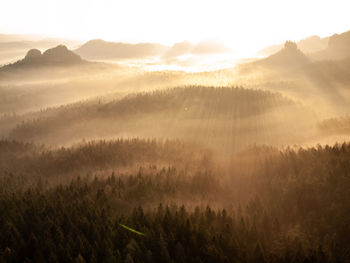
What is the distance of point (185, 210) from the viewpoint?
43.7 feet

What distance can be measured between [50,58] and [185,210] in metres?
139

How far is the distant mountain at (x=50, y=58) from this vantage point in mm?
132375

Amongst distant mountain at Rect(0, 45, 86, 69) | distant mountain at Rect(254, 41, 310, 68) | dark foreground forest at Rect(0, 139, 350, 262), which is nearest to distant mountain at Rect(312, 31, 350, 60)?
distant mountain at Rect(254, 41, 310, 68)

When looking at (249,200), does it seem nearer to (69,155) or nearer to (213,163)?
(213,163)

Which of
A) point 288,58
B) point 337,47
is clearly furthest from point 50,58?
point 337,47

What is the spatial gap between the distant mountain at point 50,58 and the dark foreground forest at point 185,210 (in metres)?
124

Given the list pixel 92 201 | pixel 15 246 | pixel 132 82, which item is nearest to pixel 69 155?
pixel 92 201

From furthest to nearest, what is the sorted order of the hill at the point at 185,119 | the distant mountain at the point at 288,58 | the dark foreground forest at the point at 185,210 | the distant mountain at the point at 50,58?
the distant mountain at the point at 50,58 → the distant mountain at the point at 288,58 → the hill at the point at 185,119 → the dark foreground forest at the point at 185,210

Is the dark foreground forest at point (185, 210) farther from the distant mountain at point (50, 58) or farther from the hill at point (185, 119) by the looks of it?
the distant mountain at point (50, 58)

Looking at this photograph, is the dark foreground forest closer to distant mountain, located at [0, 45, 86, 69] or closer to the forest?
the forest

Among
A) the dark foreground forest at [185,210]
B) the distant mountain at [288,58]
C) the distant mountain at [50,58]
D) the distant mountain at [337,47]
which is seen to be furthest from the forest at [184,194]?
the distant mountain at [50,58]

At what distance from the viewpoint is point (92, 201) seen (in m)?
14.3

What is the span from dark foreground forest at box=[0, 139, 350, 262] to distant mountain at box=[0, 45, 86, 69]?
124 m

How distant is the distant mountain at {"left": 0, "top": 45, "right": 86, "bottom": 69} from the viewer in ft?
434
